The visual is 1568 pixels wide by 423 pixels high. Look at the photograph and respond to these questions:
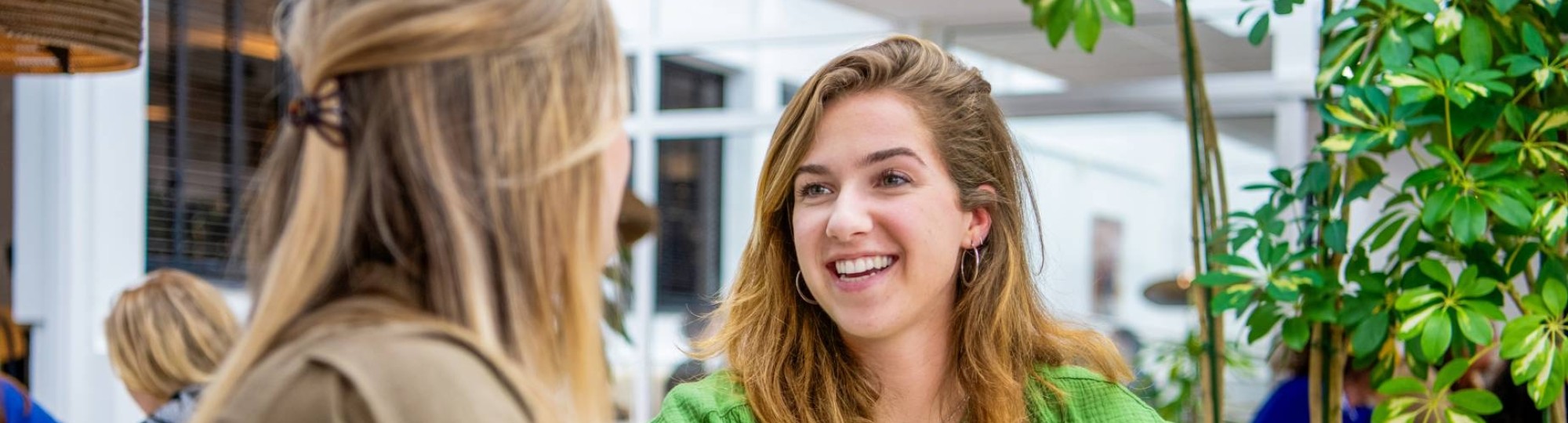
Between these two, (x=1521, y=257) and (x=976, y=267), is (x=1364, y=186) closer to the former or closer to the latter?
(x=1521, y=257)

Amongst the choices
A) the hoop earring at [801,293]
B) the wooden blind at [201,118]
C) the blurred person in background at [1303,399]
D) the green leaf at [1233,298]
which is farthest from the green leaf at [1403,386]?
the wooden blind at [201,118]

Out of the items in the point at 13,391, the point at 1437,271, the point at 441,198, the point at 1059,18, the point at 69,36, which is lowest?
the point at 13,391

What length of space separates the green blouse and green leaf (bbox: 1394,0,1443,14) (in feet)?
3.12

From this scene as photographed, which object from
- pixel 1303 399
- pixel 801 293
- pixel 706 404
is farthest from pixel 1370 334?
pixel 1303 399

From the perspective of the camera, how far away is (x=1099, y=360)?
1945 millimetres

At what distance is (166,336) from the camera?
10.4ft

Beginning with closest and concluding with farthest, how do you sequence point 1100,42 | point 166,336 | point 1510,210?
point 1510,210, point 166,336, point 1100,42

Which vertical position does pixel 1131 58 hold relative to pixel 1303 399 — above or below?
above

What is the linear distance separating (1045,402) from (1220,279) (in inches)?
37.8

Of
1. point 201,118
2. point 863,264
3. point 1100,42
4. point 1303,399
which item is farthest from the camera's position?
point 1100,42

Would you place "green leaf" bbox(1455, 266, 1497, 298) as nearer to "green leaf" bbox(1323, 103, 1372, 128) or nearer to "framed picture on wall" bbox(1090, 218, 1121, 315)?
"green leaf" bbox(1323, 103, 1372, 128)

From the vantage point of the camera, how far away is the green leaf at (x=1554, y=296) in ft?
8.11

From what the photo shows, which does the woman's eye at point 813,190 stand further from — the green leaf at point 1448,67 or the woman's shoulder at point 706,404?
the green leaf at point 1448,67

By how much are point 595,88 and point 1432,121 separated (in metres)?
1.90
